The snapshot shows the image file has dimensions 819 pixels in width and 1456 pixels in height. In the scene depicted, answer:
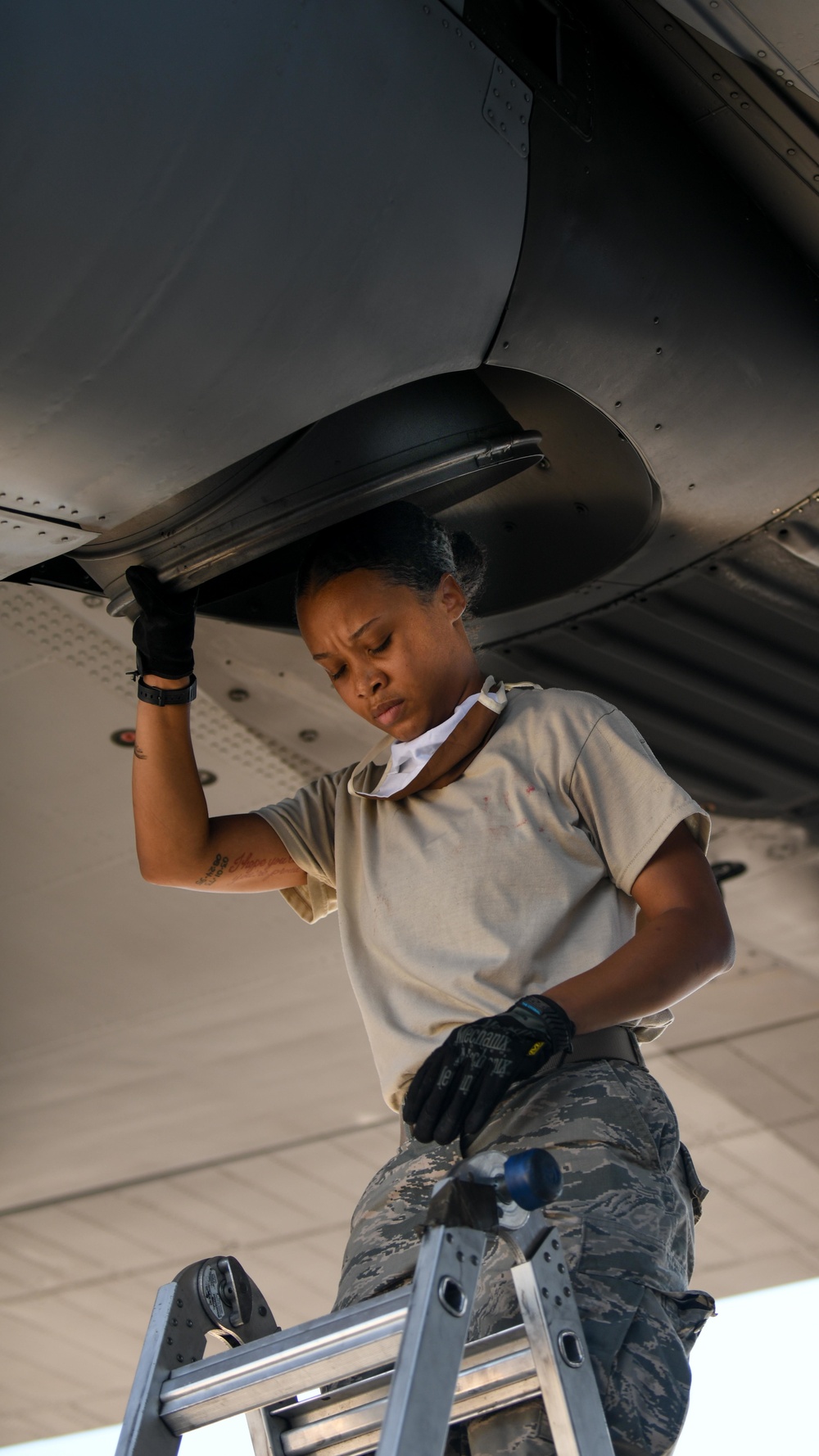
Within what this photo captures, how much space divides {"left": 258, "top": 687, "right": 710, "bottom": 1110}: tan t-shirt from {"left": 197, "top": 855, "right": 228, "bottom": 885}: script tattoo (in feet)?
1.12

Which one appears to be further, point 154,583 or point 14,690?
point 14,690

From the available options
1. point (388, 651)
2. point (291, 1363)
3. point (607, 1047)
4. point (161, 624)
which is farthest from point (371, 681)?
point (291, 1363)

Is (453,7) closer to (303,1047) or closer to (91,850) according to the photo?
(91,850)

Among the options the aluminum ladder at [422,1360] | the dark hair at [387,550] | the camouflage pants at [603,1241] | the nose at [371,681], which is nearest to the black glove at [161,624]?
the dark hair at [387,550]

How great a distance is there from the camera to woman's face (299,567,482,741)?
7.90 ft

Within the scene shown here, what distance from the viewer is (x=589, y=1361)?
5.42 feet

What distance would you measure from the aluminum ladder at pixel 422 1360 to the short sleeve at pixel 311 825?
0.95 meters

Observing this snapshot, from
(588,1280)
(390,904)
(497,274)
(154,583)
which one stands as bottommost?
(588,1280)

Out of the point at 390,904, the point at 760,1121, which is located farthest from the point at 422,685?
the point at 760,1121

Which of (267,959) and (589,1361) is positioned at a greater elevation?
(267,959)

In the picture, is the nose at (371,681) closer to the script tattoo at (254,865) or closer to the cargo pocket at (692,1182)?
the script tattoo at (254,865)

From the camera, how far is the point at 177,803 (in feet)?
8.52

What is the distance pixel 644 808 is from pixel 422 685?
449 millimetres

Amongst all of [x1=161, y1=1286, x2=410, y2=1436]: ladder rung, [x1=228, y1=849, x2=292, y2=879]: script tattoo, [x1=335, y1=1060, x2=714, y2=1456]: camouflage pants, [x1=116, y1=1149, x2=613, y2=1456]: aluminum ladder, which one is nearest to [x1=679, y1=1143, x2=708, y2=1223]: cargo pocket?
[x1=335, y1=1060, x2=714, y2=1456]: camouflage pants
